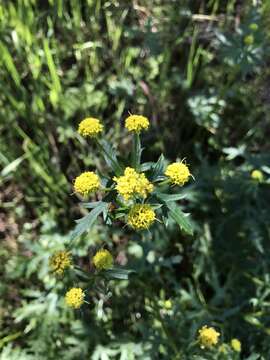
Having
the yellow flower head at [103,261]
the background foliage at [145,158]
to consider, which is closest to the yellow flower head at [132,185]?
the yellow flower head at [103,261]

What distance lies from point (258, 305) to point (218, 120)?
1.09 metres

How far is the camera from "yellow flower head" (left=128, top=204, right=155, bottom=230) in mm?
1550

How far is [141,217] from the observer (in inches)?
61.1

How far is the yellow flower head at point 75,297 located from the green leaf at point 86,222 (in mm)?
263

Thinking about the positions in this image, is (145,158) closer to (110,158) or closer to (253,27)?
(253,27)

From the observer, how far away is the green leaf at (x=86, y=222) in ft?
5.15

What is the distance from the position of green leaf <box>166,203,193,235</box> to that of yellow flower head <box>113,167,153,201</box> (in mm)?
98

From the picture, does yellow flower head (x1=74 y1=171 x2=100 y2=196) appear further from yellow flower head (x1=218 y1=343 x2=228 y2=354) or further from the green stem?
yellow flower head (x1=218 y1=343 x2=228 y2=354)

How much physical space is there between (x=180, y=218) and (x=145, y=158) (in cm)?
127

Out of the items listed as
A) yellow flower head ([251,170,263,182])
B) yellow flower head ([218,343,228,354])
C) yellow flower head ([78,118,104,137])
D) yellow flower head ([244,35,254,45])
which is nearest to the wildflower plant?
yellow flower head ([78,118,104,137])

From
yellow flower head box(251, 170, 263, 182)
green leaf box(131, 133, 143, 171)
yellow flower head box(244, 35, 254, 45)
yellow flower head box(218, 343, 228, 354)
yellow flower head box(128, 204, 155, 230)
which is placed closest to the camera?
yellow flower head box(128, 204, 155, 230)

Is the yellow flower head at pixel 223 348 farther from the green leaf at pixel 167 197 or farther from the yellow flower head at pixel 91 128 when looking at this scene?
the yellow flower head at pixel 91 128

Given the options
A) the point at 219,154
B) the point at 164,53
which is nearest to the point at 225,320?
the point at 219,154

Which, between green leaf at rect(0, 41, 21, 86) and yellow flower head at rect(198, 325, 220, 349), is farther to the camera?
green leaf at rect(0, 41, 21, 86)
